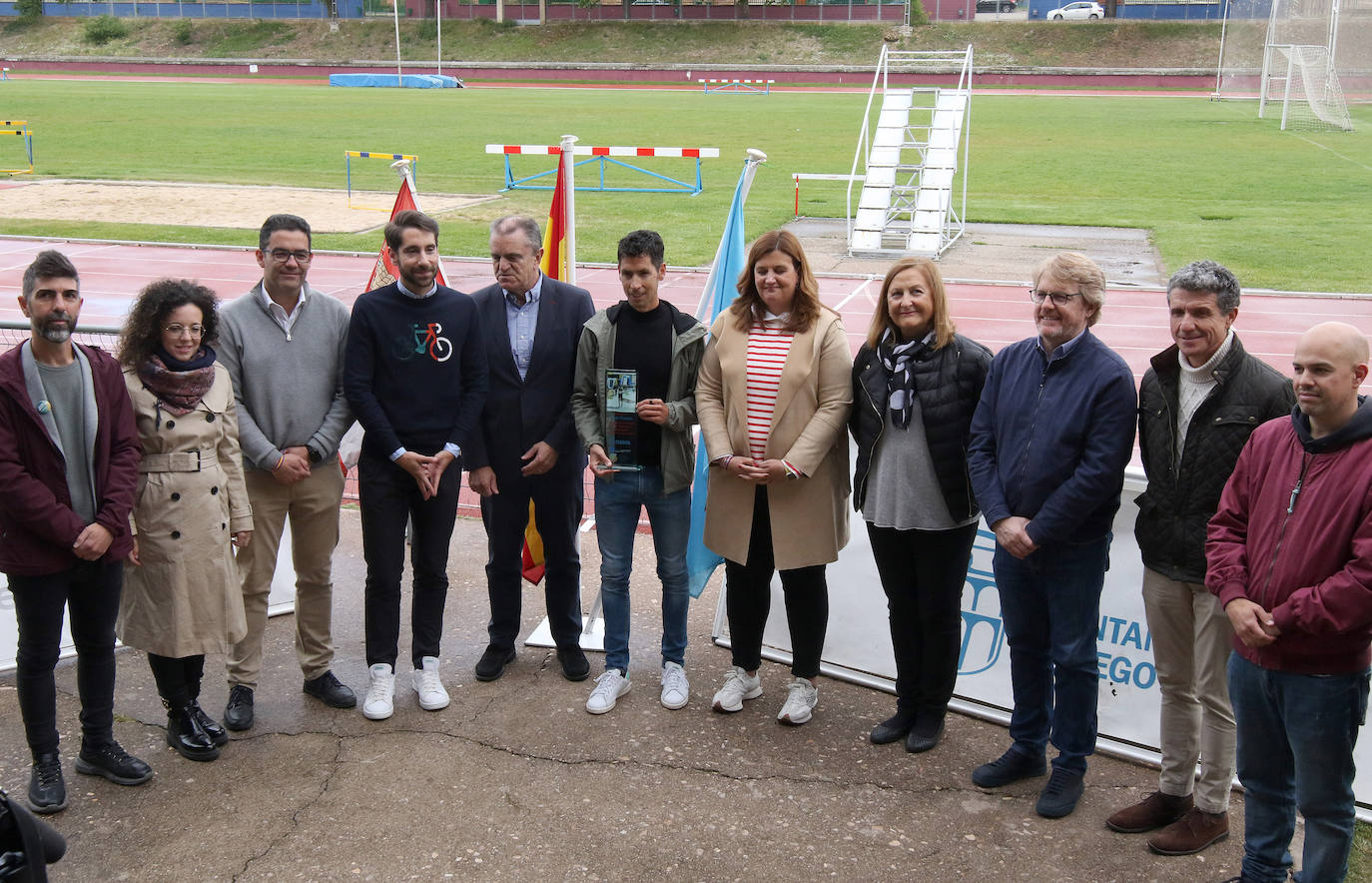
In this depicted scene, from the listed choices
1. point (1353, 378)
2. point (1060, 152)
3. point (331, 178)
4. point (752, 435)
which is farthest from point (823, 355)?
point (1060, 152)

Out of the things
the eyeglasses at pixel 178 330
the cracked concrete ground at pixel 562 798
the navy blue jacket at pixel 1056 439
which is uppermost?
the eyeglasses at pixel 178 330

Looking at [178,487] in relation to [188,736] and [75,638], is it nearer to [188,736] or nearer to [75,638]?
[75,638]

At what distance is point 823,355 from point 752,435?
0.41 meters

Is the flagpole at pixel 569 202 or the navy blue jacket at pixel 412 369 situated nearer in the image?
the navy blue jacket at pixel 412 369

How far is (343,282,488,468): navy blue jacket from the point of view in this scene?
4621 millimetres

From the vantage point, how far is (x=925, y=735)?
4.54 meters

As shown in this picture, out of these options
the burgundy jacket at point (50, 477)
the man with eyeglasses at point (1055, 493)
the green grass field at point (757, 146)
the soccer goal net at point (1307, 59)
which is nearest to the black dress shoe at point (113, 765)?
the burgundy jacket at point (50, 477)

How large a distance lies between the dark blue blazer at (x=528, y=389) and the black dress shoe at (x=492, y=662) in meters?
Answer: 0.78

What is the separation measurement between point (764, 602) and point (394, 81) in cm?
6345

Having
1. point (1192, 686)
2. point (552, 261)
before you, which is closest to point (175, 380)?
point (552, 261)

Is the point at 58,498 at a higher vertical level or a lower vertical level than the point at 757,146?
lower

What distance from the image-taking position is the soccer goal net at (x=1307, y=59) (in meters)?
38.5

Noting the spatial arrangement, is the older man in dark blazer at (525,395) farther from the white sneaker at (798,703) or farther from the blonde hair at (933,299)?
the blonde hair at (933,299)

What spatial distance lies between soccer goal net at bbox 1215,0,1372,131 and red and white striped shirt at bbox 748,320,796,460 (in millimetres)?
39763
